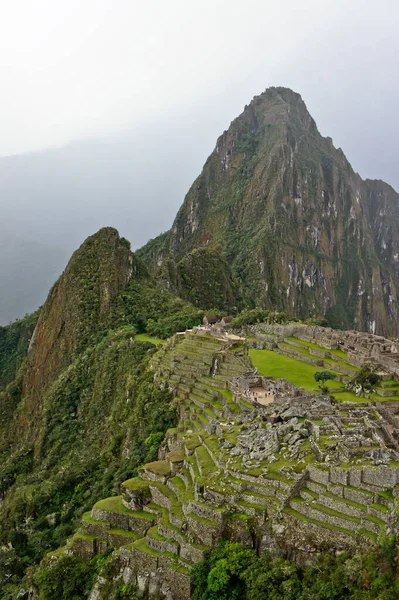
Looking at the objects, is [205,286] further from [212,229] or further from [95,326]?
[212,229]

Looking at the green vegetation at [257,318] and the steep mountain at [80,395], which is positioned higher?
the green vegetation at [257,318]

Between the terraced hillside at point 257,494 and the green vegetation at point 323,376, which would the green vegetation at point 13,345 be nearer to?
the green vegetation at point 323,376

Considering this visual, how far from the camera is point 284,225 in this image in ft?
472

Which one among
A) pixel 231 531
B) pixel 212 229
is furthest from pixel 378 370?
pixel 212 229

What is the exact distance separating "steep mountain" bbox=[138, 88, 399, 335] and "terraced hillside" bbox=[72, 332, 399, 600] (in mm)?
96006

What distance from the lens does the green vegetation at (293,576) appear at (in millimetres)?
12695

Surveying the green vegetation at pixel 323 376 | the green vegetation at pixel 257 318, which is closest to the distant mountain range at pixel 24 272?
the green vegetation at pixel 257 318

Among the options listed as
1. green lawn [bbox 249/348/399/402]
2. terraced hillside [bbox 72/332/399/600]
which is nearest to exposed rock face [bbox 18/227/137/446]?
green lawn [bbox 249/348/399/402]

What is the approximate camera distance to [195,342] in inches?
1767

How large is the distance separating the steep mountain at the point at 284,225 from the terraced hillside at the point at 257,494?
96.0m

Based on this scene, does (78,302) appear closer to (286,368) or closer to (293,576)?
(286,368)

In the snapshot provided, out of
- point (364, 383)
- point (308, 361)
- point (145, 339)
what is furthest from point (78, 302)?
point (364, 383)

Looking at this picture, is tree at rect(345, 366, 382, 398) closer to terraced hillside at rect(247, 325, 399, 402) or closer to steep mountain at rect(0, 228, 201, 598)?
terraced hillside at rect(247, 325, 399, 402)

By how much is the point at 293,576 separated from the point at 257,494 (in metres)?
2.82
